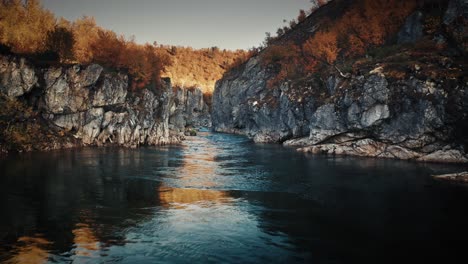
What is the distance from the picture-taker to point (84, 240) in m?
16.8

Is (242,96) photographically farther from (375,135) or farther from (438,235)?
(438,235)

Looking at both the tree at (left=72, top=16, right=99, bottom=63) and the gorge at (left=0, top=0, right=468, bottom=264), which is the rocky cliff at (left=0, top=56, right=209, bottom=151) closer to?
the gorge at (left=0, top=0, right=468, bottom=264)

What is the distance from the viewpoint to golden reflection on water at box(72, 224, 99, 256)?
15.5 meters

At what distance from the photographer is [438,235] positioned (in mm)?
17672

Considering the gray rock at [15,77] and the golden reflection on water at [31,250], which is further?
the gray rock at [15,77]

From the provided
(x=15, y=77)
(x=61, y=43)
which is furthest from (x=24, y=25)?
(x=15, y=77)

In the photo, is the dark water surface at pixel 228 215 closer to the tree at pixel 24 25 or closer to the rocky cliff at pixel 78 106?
the rocky cliff at pixel 78 106

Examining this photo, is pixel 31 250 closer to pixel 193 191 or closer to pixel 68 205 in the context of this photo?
pixel 68 205

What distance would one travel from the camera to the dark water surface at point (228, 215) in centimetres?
1559

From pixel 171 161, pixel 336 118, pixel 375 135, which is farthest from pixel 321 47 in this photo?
pixel 171 161

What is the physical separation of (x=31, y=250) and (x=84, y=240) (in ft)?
7.60

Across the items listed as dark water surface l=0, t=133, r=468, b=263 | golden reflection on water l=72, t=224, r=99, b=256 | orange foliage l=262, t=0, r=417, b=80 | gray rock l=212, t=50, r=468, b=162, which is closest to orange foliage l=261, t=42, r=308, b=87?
orange foliage l=262, t=0, r=417, b=80

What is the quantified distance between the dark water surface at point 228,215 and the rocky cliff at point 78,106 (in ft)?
57.8

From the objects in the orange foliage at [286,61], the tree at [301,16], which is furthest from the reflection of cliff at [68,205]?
the tree at [301,16]
